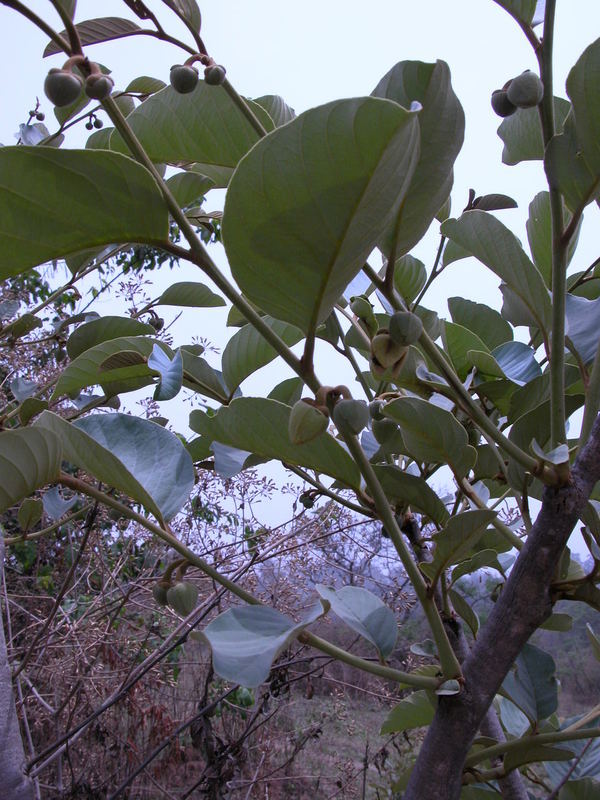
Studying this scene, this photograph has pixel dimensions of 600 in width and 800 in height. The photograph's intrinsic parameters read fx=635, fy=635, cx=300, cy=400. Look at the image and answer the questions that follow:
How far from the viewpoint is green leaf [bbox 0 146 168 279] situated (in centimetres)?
31

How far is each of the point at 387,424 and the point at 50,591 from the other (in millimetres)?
2652

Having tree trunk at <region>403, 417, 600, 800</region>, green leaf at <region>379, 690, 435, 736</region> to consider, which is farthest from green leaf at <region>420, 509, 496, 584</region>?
green leaf at <region>379, 690, 435, 736</region>

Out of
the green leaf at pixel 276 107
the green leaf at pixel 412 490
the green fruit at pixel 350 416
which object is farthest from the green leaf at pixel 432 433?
the green leaf at pixel 276 107

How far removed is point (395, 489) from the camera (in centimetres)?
57

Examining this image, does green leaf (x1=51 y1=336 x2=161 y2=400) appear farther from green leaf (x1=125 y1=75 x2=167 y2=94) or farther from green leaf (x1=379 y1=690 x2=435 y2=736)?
green leaf (x1=379 y1=690 x2=435 y2=736)

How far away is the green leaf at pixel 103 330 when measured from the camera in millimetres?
708

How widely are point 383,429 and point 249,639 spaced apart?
29 centimetres

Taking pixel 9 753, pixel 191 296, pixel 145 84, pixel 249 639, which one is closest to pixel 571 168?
pixel 249 639

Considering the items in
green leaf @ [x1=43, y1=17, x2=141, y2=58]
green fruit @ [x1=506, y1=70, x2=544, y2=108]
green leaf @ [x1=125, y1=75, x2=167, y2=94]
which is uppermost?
green leaf @ [x1=125, y1=75, x2=167, y2=94]

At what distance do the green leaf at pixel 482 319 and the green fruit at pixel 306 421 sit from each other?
383 mm

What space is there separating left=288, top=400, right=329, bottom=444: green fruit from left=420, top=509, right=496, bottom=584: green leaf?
13 centimetres

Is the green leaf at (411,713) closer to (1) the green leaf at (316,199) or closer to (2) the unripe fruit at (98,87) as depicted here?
(1) the green leaf at (316,199)

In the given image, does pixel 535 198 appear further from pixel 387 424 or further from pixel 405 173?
pixel 405 173

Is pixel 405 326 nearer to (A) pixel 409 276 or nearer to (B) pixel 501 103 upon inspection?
(B) pixel 501 103
